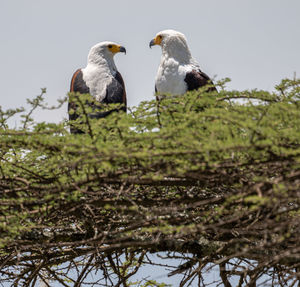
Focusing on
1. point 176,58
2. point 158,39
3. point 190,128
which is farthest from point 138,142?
point 158,39

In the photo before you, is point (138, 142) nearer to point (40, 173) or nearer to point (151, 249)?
point (40, 173)

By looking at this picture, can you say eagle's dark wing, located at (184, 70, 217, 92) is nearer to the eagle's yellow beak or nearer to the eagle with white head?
the eagle with white head

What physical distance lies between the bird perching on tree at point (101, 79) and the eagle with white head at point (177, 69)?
20.1 inches

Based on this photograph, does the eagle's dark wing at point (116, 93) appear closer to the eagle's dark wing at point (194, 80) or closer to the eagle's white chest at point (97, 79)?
the eagle's white chest at point (97, 79)

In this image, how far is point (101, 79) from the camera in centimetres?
659

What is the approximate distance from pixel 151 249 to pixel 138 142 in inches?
46.6

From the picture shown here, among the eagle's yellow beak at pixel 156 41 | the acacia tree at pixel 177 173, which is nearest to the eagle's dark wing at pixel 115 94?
the eagle's yellow beak at pixel 156 41

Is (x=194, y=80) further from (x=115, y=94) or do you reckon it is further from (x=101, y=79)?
(x=101, y=79)

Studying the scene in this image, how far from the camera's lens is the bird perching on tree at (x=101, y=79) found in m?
6.31

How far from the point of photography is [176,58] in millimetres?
6582

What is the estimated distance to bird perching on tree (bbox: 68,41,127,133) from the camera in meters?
6.31

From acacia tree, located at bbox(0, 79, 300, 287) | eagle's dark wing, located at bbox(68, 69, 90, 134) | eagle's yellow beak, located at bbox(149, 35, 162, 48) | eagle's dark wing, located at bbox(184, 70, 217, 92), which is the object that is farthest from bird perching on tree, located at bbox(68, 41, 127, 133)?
acacia tree, located at bbox(0, 79, 300, 287)

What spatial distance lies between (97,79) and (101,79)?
0.05 meters

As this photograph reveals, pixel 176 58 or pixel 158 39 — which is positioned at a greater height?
pixel 158 39
